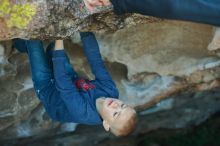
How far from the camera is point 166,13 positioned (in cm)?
278

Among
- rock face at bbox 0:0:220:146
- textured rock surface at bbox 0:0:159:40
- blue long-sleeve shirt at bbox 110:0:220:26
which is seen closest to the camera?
blue long-sleeve shirt at bbox 110:0:220:26

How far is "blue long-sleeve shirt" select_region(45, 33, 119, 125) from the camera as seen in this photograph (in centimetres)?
317

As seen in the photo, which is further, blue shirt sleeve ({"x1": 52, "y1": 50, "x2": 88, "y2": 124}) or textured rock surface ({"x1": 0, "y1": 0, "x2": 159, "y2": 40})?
blue shirt sleeve ({"x1": 52, "y1": 50, "x2": 88, "y2": 124})

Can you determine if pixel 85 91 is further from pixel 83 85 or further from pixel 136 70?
pixel 136 70

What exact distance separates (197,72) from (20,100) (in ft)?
4.58

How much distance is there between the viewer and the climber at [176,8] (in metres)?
2.69

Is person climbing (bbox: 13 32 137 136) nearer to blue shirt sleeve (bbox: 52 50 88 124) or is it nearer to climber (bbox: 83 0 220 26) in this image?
blue shirt sleeve (bbox: 52 50 88 124)

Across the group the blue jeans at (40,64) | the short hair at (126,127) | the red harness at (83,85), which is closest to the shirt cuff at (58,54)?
the blue jeans at (40,64)

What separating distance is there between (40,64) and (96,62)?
38 cm

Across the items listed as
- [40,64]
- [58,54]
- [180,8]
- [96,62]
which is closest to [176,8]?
[180,8]

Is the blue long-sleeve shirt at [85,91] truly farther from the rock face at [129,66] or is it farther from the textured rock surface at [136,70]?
the textured rock surface at [136,70]

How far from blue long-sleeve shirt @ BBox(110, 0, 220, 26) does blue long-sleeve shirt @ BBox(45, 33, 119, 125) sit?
46cm

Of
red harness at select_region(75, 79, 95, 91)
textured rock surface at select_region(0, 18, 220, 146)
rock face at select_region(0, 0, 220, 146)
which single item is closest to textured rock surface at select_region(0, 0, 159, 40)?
rock face at select_region(0, 0, 220, 146)

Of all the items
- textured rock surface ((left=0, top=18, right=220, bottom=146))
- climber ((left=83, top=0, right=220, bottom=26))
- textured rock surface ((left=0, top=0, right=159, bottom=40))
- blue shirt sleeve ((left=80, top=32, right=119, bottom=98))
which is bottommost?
textured rock surface ((left=0, top=18, right=220, bottom=146))
